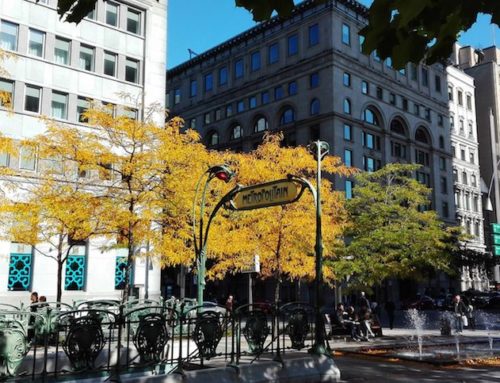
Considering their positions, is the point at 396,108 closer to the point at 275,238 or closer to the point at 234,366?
the point at 275,238

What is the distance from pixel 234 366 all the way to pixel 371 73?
179ft

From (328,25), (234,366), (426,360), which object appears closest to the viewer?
(234,366)

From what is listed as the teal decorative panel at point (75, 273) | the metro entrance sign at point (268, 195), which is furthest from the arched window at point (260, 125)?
the metro entrance sign at point (268, 195)

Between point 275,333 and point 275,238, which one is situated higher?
point 275,238

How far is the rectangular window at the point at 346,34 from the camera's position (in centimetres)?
5761

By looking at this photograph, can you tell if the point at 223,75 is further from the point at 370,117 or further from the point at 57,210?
the point at 57,210

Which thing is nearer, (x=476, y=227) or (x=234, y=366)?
(x=234, y=366)

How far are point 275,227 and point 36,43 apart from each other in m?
18.6

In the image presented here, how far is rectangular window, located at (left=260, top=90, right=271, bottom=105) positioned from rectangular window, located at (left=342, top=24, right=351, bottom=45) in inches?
417

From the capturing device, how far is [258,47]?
64.3 metres

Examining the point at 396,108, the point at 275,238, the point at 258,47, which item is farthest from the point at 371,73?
the point at 275,238

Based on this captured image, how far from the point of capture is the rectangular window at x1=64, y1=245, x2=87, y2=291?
1261 inches

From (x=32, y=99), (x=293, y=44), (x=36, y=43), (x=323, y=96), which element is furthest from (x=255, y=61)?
(x=32, y=99)

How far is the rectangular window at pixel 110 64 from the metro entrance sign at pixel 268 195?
23.9m
